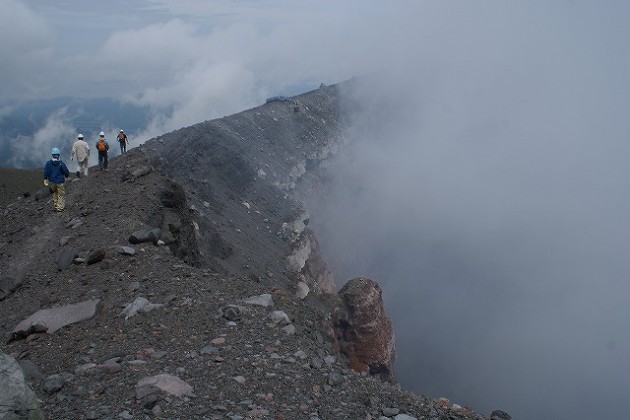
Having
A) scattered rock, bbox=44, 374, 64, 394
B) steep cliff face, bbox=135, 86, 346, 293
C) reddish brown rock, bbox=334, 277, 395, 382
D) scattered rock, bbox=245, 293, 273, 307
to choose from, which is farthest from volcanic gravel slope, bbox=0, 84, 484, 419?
reddish brown rock, bbox=334, 277, 395, 382

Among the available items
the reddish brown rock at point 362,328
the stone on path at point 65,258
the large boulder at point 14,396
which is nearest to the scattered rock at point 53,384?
the large boulder at point 14,396

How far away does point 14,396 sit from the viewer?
5441mm

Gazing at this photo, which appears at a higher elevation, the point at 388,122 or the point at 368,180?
the point at 388,122

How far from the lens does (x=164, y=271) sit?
10.6 metres

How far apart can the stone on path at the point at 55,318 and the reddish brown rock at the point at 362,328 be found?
15174 mm

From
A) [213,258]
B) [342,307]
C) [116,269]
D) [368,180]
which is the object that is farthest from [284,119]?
[116,269]

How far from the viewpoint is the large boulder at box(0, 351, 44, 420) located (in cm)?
537

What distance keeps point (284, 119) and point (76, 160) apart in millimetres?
21447

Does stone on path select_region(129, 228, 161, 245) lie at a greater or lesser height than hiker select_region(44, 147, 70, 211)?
lesser

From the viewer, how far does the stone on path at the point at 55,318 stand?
924 cm

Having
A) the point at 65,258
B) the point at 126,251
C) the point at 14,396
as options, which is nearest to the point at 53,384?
the point at 14,396

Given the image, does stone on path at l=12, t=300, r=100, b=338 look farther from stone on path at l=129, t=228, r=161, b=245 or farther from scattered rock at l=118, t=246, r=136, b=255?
stone on path at l=129, t=228, r=161, b=245

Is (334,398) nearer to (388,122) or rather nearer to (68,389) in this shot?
(68,389)

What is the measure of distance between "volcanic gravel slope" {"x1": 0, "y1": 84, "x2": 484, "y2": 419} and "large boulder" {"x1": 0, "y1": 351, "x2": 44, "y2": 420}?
3.76ft
